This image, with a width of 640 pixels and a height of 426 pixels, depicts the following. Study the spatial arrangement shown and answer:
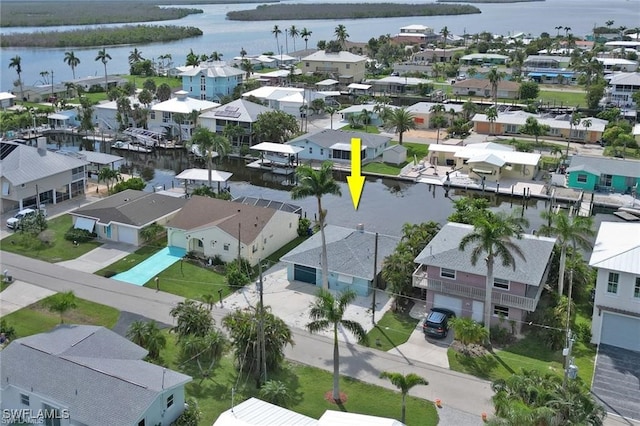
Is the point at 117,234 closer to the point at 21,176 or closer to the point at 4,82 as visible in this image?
the point at 21,176

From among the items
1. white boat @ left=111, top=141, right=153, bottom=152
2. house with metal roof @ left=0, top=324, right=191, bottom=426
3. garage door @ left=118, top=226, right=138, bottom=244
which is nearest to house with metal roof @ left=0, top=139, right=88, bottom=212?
garage door @ left=118, top=226, right=138, bottom=244

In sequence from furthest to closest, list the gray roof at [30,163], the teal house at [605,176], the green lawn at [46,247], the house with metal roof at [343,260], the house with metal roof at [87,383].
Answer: the teal house at [605,176]
the gray roof at [30,163]
the green lawn at [46,247]
the house with metal roof at [343,260]
the house with metal roof at [87,383]

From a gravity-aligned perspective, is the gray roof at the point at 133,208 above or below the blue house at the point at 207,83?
below

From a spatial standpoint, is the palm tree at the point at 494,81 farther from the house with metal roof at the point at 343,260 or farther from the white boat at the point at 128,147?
the house with metal roof at the point at 343,260

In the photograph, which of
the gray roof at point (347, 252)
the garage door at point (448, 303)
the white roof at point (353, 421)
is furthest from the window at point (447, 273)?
the white roof at point (353, 421)

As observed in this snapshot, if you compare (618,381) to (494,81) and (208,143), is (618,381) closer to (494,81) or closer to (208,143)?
(208,143)

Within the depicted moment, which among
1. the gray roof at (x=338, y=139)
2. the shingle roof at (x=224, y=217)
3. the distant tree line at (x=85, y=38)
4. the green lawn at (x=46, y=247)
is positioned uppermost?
the distant tree line at (x=85, y=38)

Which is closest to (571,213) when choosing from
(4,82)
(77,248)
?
(77,248)
